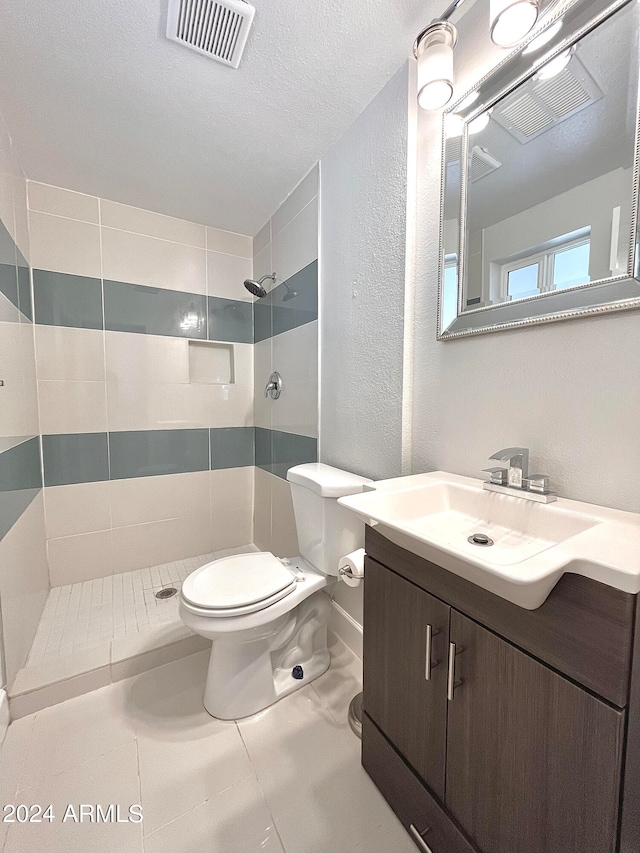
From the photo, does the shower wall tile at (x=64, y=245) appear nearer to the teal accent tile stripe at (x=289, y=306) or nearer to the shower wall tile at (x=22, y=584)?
the teal accent tile stripe at (x=289, y=306)

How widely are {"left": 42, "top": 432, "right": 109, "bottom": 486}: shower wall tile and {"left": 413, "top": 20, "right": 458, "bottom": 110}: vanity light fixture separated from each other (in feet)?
6.97

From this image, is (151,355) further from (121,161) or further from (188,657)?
(188,657)

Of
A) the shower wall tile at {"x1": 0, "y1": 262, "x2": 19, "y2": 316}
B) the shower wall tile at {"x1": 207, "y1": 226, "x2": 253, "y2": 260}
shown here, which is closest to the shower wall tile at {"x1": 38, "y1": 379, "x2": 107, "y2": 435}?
Result: the shower wall tile at {"x1": 0, "y1": 262, "x2": 19, "y2": 316}

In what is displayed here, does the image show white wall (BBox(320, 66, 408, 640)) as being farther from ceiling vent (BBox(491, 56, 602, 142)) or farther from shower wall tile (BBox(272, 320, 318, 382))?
ceiling vent (BBox(491, 56, 602, 142))

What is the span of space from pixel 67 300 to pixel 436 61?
6.43 feet

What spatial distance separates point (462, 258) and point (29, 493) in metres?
2.03

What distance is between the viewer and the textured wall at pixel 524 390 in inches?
29.3

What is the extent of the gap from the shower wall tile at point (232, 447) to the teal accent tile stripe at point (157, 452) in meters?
0.05

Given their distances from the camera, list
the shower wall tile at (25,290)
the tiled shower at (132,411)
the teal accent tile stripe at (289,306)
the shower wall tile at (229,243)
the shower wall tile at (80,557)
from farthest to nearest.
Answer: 1. the shower wall tile at (229,243)
2. the shower wall tile at (80,557)
3. the teal accent tile stripe at (289,306)
4. the shower wall tile at (25,290)
5. the tiled shower at (132,411)

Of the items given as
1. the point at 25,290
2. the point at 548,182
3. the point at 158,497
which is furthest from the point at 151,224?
the point at 548,182

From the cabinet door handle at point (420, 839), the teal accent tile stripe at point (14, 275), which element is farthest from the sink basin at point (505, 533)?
the teal accent tile stripe at point (14, 275)

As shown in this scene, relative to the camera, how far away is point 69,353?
1910mm

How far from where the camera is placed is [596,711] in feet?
1.70

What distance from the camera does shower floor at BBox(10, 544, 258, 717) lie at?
1309mm
